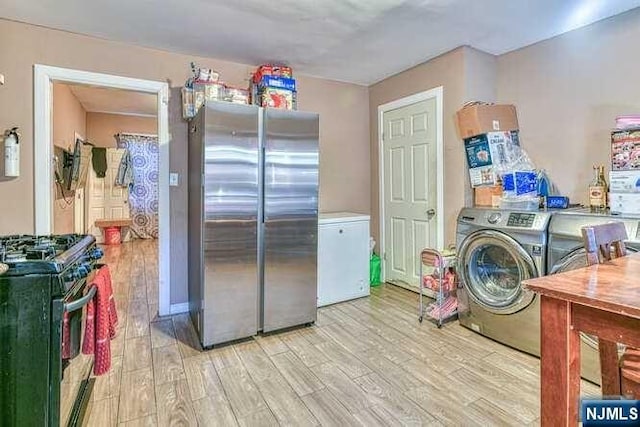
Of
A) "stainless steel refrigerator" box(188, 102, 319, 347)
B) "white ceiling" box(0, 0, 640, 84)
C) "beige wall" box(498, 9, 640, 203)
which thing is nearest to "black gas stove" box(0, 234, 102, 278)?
"stainless steel refrigerator" box(188, 102, 319, 347)

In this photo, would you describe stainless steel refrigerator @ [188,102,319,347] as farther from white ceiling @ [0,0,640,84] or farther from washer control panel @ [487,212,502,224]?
washer control panel @ [487,212,502,224]

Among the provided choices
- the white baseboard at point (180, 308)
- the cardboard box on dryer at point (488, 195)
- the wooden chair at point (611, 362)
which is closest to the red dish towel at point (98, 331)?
the white baseboard at point (180, 308)

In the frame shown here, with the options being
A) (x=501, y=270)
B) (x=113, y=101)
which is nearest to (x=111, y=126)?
(x=113, y=101)

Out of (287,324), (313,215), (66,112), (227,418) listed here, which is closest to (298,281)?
(287,324)

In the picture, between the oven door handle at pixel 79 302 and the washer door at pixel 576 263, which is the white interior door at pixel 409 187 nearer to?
the washer door at pixel 576 263

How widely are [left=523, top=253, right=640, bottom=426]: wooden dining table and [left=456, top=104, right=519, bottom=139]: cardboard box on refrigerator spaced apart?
6.68 feet

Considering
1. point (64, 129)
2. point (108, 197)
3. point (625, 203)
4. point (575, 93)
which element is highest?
point (64, 129)

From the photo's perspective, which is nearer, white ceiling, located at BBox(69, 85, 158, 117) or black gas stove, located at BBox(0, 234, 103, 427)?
black gas stove, located at BBox(0, 234, 103, 427)

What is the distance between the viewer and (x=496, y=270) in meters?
2.77

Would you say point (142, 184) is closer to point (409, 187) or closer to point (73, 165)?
point (73, 165)

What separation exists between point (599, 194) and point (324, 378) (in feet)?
7.58

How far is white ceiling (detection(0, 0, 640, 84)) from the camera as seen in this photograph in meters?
2.40

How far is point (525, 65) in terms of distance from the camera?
315 centimetres

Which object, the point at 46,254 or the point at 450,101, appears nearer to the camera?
the point at 46,254
